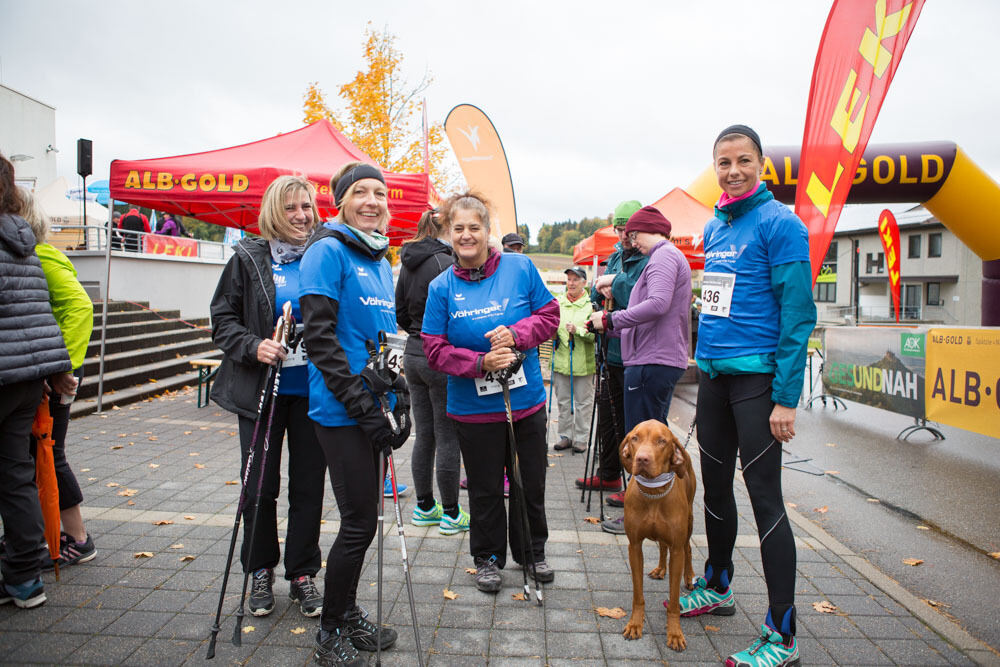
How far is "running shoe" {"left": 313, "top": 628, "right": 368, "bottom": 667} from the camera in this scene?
267 centimetres

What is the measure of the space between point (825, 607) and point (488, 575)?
1.82 metres

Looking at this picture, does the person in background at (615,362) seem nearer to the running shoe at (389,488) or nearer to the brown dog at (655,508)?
the running shoe at (389,488)

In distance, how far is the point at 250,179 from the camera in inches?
310

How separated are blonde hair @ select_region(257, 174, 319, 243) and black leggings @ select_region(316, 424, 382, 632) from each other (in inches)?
43.6

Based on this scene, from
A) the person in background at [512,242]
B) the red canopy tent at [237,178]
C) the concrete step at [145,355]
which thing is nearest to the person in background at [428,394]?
the person in background at [512,242]

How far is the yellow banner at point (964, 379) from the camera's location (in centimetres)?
677

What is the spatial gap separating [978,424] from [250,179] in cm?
914

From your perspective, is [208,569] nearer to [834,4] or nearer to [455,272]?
[455,272]

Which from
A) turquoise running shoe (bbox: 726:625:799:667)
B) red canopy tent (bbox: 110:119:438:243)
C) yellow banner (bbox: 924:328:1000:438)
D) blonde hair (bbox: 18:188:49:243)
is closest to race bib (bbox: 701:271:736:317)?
turquoise running shoe (bbox: 726:625:799:667)

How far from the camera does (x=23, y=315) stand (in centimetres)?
316

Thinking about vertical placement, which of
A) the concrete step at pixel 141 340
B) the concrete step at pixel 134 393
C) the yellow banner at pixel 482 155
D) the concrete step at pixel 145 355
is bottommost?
the concrete step at pixel 134 393

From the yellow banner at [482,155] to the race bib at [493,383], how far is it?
38.1 feet

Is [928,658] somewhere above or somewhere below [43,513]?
below

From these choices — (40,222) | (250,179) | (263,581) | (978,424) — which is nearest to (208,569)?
(263,581)
